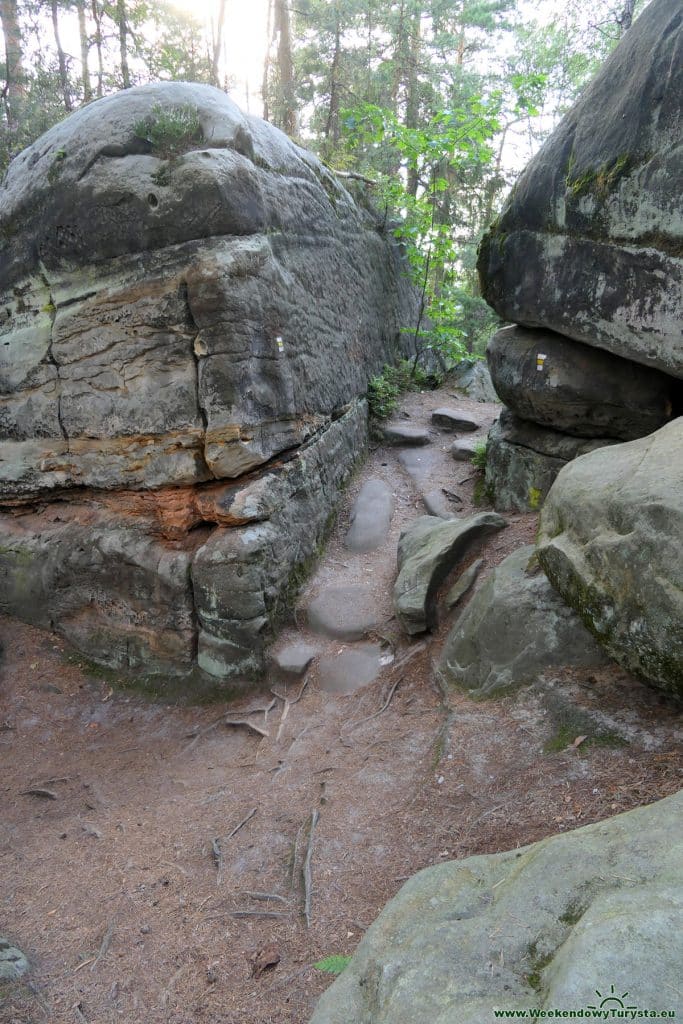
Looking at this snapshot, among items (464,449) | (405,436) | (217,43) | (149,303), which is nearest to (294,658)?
(149,303)

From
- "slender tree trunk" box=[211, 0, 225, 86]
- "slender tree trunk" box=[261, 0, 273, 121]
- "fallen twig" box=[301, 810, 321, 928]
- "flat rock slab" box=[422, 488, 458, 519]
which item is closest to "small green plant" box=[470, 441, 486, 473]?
"flat rock slab" box=[422, 488, 458, 519]

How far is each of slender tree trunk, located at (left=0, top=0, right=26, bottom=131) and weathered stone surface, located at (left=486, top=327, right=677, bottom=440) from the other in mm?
10290

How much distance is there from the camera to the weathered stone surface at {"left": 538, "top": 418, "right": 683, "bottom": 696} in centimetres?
348

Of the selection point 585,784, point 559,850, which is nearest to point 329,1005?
point 559,850

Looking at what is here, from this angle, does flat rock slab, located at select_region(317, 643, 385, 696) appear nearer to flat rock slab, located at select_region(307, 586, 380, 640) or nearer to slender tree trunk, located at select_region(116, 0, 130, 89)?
flat rock slab, located at select_region(307, 586, 380, 640)

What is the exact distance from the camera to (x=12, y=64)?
1195cm

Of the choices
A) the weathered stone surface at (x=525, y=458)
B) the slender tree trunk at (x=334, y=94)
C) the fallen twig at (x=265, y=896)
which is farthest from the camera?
the slender tree trunk at (x=334, y=94)

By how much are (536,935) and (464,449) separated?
25.0 feet

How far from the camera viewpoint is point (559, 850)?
2633 mm

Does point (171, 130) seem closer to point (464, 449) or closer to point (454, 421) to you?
point (464, 449)

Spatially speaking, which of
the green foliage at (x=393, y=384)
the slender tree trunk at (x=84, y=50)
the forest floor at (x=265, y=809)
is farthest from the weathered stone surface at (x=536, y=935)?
the slender tree trunk at (x=84, y=50)

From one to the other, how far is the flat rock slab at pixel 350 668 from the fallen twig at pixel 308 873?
149 centimetres

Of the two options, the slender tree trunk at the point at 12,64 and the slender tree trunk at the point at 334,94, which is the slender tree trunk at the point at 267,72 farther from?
the slender tree trunk at the point at 12,64

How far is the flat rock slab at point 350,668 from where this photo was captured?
6.03 m
